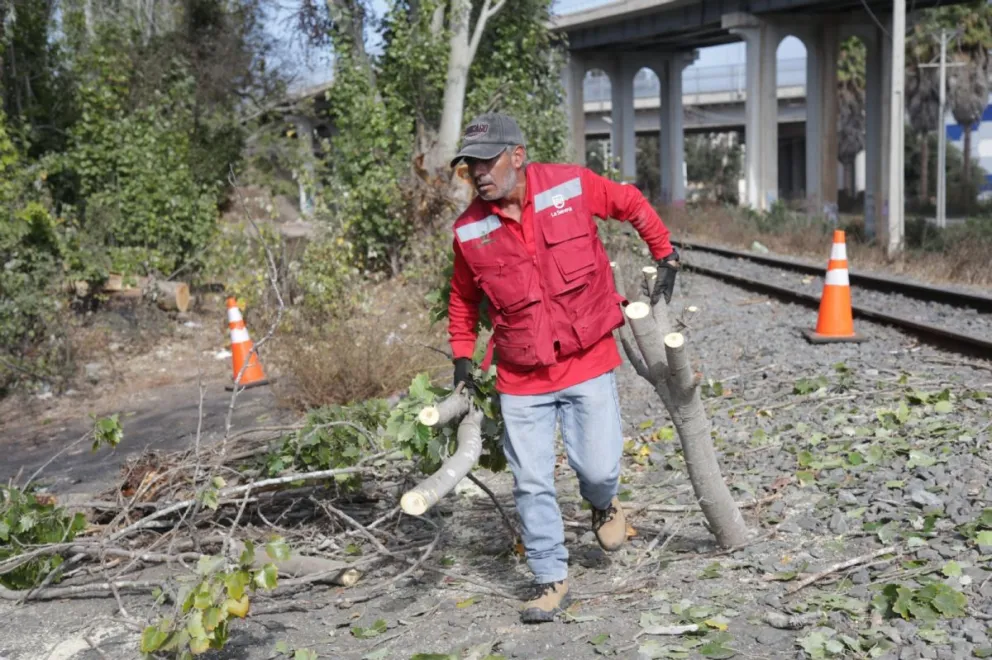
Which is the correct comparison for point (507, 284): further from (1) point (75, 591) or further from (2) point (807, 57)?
(2) point (807, 57)

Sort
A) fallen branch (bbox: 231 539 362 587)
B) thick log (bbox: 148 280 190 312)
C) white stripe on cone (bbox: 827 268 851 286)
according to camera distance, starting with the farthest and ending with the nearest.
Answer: thick log (bbox: 148 280 190 312)
white stripe on cone (bbox: 827 268 851 286)
fallen branch (bbox: 231 539 362 587)

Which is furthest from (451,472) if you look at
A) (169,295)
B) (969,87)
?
(969,87)

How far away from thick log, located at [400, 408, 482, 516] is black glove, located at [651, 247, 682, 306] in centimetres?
89

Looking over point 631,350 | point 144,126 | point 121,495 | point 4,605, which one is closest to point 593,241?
point 631,350

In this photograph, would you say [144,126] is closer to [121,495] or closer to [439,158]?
[439,158]

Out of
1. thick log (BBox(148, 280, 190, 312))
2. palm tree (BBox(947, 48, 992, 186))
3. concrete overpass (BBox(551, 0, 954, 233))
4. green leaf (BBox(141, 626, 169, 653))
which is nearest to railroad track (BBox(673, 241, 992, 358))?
green leaf (BBox(141, 626, 169, 653))

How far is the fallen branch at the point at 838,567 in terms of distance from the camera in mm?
3994

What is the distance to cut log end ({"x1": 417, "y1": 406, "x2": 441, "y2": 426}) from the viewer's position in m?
3.97

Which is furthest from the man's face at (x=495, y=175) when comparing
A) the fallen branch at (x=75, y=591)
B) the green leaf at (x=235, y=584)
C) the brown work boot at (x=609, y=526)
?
the fallen branch at (x=75, y=591)

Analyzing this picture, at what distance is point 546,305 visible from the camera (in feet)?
13.3

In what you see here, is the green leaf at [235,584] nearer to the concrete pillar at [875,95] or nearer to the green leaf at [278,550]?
the green leaf at [278,550]

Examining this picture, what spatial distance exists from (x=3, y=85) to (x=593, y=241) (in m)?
13.5

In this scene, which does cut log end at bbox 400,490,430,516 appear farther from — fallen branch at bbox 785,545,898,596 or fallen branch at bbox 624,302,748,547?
fallen branch at bbox 785,545,898,596

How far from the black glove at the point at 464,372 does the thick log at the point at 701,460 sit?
0.83 metres
